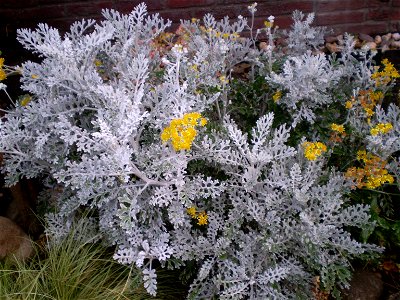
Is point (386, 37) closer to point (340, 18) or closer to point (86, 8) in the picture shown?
point (340, 18)

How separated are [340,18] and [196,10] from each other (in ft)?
3.09

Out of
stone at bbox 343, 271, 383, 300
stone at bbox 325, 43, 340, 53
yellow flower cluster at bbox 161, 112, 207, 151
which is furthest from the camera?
stone at bbox 325, 43, 340, 53

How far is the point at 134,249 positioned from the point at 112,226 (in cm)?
13

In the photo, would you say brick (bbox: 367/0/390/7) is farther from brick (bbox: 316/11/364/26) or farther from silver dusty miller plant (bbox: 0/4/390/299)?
silver dusty miller plant (bbox: 0/4/390/299)

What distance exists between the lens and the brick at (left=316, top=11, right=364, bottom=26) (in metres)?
3.37

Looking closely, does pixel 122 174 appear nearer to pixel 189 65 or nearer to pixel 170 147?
pixel 170 147

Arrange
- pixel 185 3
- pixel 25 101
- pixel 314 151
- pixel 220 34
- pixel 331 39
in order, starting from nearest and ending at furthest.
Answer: pixel 314 151, pixel 25 101, pixel 220 34, pixel 185 3, pixel 331 39

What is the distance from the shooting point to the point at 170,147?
2.07 meters

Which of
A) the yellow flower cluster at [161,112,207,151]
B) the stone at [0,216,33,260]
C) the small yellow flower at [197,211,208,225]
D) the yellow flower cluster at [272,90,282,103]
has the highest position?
the yellow flower cluster at [272,90,282,103]

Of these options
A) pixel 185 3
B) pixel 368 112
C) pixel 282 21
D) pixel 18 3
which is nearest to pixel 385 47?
pixel 282 21

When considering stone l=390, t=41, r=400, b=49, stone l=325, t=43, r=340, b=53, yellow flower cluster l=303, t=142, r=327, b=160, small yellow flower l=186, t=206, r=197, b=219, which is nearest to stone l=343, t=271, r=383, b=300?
yellow flower cluster l=303, t=142, r=327, b=160

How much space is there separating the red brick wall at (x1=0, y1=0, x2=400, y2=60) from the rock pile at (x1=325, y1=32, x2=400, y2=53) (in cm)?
9

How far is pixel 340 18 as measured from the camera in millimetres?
3387

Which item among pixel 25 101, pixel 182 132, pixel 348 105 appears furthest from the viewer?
pixel 25 101
